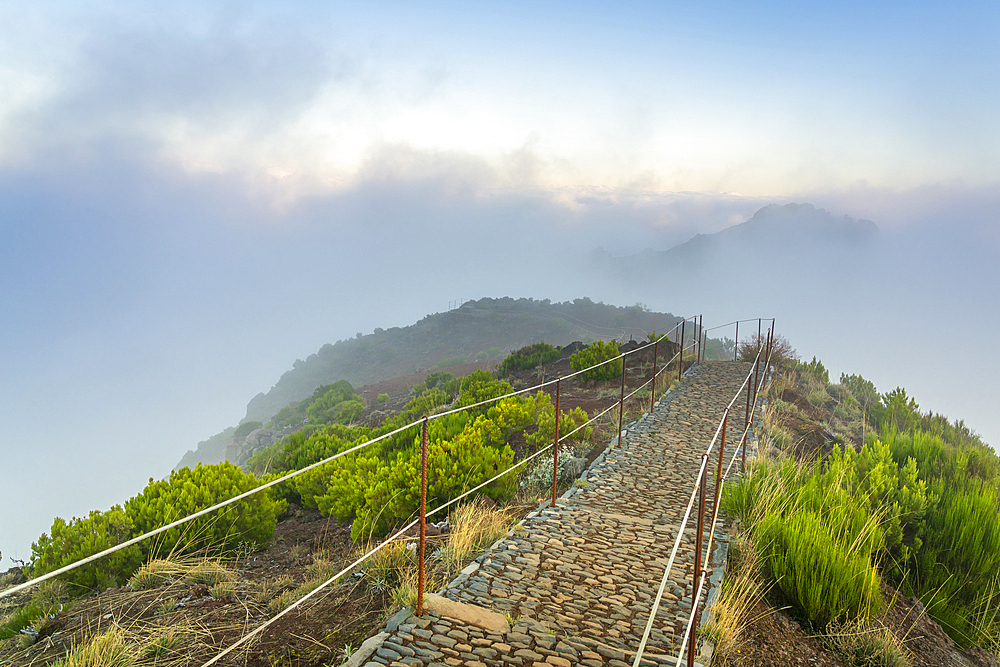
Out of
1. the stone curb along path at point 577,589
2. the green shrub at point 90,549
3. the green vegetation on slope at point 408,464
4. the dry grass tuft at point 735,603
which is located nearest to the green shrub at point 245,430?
the green vegetation on slope at point 408,464

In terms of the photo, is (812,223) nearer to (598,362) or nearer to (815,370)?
(815,370)

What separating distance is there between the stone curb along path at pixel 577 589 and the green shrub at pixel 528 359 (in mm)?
9240

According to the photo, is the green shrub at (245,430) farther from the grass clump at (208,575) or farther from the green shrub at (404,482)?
the grass clump at (208,575)

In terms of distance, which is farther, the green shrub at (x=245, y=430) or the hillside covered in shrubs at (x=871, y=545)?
the green shrub at (x=245, y=430)

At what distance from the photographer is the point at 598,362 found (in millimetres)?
13922

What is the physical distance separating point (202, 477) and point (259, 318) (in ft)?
592

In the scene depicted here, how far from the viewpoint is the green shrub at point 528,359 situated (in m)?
16.5

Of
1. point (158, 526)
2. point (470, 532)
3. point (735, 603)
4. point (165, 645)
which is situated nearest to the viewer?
point (165, 645)

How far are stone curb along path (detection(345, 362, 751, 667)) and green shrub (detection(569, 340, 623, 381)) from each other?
5987 millimetres

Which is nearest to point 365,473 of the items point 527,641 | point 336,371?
point 527,641

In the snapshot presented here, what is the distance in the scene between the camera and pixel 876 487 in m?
5.85

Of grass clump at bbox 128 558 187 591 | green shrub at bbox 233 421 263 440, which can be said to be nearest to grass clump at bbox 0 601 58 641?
grass clump at bbox 128 558 187 591

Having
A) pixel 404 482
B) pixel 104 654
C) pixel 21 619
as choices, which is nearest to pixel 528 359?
pixel 404 482

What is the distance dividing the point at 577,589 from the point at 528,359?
41.3 feet
